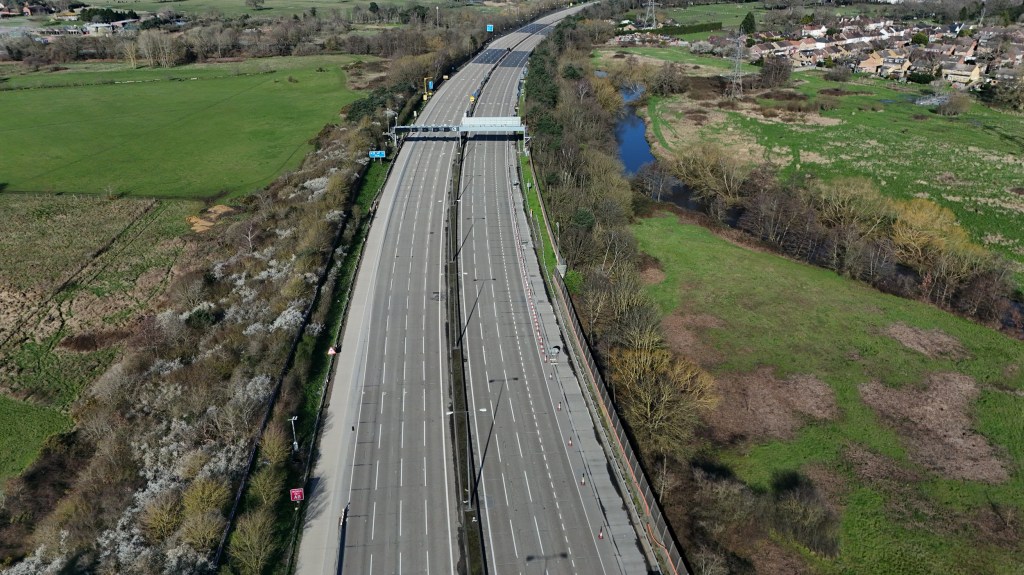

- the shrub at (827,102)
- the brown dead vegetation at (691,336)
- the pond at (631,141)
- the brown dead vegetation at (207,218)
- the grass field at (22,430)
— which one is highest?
the shrub at (827,102)

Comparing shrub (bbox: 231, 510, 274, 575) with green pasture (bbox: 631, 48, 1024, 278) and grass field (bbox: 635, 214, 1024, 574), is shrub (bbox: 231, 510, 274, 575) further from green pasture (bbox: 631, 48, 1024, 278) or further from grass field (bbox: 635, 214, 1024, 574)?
green pasture (bbox: 631, 48, 1024, 278)

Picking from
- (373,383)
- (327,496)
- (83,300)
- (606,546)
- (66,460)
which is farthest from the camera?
(83,300)

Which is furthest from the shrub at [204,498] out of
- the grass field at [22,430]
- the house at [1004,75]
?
the house at [1004,75]

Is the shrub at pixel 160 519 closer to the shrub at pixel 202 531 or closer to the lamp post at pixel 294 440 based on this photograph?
the shrub at pixel 202 531

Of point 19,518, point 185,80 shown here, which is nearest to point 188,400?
point 19,518

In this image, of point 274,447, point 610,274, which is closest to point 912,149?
point 610,274

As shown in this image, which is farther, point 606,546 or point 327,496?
point 327,496

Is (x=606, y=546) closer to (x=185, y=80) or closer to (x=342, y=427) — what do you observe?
(x=342, y=427)
